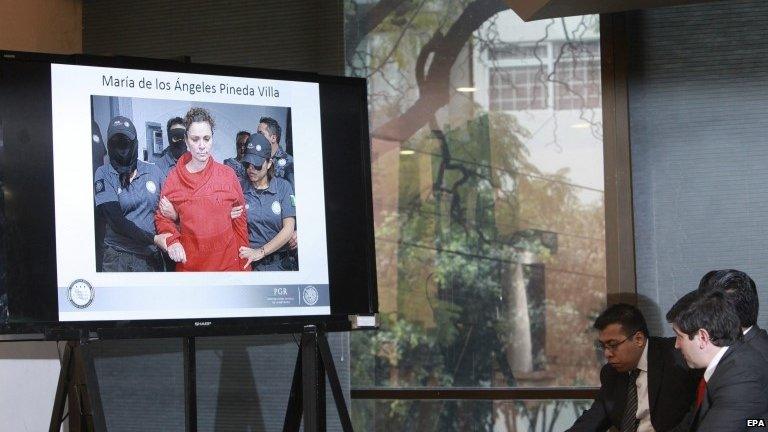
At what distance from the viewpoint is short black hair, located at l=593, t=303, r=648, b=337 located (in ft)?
13.4

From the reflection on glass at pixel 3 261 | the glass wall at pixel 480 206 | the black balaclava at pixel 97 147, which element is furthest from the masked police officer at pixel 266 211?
the glass wall at pixel 480 206

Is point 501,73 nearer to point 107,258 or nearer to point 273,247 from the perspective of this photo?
point 273,247

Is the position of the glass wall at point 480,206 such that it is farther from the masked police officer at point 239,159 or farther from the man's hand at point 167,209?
the man's hand at point 167,209

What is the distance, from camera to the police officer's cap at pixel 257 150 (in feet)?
13.0

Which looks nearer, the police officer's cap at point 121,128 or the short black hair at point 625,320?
the police officer's cap at point 121,128

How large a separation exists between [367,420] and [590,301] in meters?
1.23

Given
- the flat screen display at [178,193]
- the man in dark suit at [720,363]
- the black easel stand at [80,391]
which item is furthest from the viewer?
the flat screen display at [178,193]

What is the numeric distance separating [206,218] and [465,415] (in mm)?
1740

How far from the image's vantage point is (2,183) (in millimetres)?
3498

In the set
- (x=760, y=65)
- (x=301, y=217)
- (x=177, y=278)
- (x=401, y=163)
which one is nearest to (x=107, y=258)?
(x=177, y=278)

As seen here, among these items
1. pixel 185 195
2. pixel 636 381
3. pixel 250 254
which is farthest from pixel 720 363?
pixel 185 195

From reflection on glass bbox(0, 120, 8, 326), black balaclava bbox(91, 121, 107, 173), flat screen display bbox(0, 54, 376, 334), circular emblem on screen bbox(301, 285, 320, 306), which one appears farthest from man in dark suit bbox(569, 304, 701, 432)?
reflection on glass bbox(0, 120, 8, 326)

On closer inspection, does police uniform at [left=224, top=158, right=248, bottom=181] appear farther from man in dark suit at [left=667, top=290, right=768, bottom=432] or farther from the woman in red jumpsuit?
man in dark suit at [left=667, top=290, right=768, bottom=432]

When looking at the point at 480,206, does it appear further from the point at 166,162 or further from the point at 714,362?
the point at 714,362
